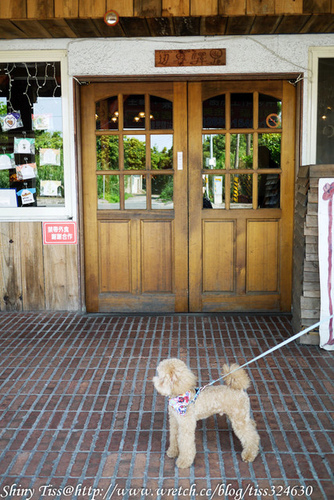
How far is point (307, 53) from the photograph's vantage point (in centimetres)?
552

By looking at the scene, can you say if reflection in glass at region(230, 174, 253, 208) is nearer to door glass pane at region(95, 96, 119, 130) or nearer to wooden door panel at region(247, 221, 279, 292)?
wooden door panel at region(247, 221, 279, 292)

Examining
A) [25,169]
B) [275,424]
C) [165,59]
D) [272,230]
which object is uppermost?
[165,59]

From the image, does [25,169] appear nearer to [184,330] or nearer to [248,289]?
[184,330]

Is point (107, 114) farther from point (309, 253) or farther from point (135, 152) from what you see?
point (309, 253)

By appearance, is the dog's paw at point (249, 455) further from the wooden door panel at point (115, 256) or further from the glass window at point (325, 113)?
the glass window at point (325, 113)

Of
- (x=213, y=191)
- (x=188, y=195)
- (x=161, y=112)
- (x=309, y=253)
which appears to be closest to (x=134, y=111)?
(x=161, y=112)

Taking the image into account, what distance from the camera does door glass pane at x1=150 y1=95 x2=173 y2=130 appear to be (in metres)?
5.80

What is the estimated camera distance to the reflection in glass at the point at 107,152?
5.89 meters

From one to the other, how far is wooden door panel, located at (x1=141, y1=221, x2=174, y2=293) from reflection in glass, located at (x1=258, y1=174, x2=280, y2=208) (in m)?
1.15

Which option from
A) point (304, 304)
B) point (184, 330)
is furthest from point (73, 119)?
point (304, 304)

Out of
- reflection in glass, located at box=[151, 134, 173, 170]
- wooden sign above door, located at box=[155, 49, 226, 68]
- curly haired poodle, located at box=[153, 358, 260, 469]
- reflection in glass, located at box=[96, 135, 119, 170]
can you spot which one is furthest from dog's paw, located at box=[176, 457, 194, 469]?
wooden sign above door, located at box=[155, 49, 226, 68]

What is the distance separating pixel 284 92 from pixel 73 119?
2.49 m

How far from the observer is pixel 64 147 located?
5.84m

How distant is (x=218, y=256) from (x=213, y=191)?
792 millimetres
